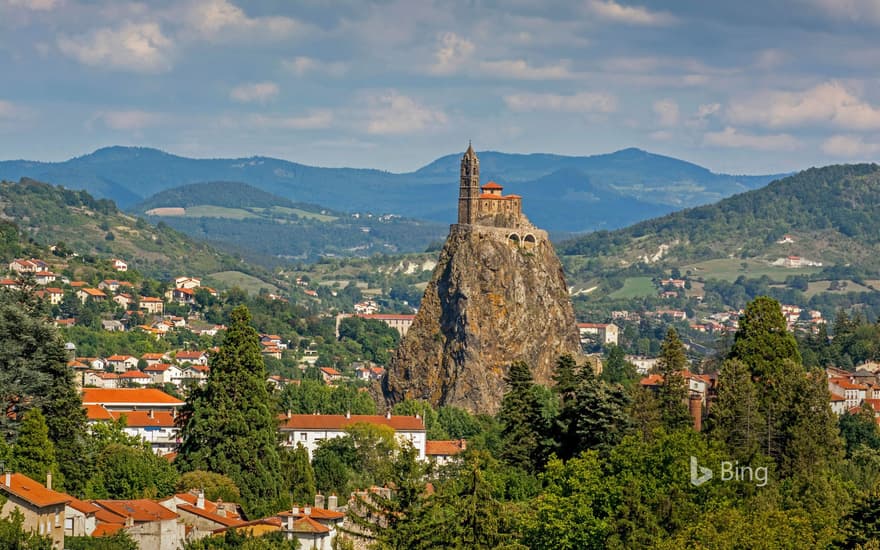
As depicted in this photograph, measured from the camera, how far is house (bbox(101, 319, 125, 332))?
182 meters

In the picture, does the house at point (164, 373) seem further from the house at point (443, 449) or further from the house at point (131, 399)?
the house at point (443, 449)

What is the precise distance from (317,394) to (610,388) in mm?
48228

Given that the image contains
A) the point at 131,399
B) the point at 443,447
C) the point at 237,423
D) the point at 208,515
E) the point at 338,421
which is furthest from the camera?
the point at 131,399

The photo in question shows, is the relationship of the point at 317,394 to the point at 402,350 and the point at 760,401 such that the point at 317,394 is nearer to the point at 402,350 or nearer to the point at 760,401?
the point at 402,350

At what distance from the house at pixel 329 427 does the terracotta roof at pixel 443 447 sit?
51 cm

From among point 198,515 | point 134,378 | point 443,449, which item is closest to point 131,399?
point 443,449

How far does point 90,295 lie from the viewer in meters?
192

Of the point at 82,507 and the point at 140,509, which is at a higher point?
the point at 82,507

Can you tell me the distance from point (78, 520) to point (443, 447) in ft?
161

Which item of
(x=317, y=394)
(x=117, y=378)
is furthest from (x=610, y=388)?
(x=117, y=378)

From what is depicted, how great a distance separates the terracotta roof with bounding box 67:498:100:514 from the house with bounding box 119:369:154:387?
256 ft

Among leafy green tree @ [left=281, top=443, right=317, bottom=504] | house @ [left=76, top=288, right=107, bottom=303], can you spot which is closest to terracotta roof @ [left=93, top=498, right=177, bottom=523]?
leafy green tree @ [left=281, top=443, right=317, bottom=504]

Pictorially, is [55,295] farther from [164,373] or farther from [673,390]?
[673,390]

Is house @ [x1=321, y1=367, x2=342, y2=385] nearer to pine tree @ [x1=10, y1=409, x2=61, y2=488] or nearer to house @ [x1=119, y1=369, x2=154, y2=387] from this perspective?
house @ [x1=119, y1=369, x2=154, y2=387]
